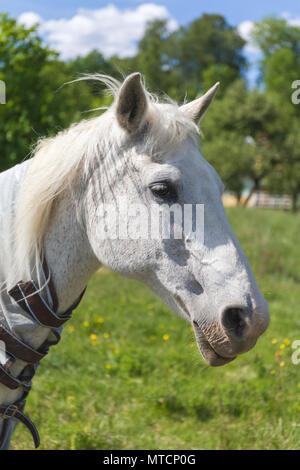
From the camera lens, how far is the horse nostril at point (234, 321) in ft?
4.71

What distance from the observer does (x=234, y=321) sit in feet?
4.79

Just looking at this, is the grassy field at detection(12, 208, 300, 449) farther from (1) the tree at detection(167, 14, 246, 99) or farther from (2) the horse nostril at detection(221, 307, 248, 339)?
(1) the tree at detection(167, 14, 246, 99)

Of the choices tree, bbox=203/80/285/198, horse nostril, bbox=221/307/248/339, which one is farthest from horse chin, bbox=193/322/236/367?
tree, bbox=203/80/285/198

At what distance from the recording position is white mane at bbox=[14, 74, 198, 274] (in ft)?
5.40

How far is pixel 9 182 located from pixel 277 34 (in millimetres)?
49008

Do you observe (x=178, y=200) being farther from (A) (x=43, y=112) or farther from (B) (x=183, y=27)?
(B) (x=183, y=27)

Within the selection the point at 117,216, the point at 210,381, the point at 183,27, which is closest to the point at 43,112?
the point at 210,381

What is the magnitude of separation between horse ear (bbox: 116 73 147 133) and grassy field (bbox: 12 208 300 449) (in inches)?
41.5

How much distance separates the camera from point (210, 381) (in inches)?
151

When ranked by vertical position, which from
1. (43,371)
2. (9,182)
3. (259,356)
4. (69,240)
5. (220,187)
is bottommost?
(259,356)

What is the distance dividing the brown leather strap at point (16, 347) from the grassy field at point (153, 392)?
0.72 m

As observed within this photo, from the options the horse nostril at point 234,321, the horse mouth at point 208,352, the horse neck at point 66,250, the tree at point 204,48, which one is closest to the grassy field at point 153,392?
the horse mouth at point 208,352

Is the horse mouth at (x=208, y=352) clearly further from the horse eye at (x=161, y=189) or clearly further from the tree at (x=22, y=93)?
the tree at (x=22, y=93)

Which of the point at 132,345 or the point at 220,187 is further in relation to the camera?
the point at 132,345
